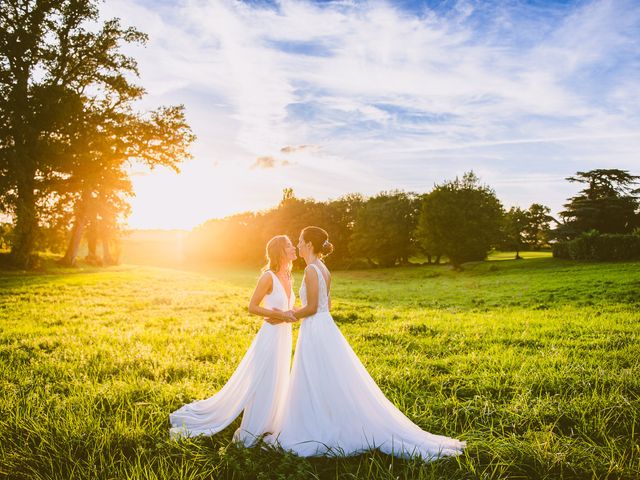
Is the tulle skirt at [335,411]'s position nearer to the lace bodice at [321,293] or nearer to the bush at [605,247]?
the lace bodice at [321,293]

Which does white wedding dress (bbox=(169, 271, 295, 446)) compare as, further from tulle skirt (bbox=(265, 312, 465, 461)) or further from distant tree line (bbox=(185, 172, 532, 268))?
distant tree line (bbox=(185, 172, 532, 268))

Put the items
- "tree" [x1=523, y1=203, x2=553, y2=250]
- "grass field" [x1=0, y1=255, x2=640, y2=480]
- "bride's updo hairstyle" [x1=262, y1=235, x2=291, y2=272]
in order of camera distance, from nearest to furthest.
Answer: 1. "grass field" [x1=0, y1=255, x2=640, y2=480]
2. "bride's updo hairstyle" [x1=262, y1=235, x2=291, y2=272]
3. "tree" [x1=523, y1=203, x2=553, y2=250]

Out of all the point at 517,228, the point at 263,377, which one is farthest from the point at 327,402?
the point at 517,228

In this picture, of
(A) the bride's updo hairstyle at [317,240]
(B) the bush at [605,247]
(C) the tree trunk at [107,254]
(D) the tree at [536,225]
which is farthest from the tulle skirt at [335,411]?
(D) the tree at [536,225]

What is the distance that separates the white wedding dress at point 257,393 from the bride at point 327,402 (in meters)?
0.25

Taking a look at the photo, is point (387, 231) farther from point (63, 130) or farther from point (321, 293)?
point (321, 293)

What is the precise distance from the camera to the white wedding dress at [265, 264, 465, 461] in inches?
183

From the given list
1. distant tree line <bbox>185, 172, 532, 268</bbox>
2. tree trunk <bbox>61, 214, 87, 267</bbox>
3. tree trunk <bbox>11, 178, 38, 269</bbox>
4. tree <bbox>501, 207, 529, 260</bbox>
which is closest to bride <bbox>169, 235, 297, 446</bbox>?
tree trunk <bbox>11, 178, 38, 269</bbox>

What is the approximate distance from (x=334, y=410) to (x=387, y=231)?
189 ft

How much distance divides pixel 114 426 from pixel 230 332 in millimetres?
6694

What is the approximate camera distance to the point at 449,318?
1442 centimetres

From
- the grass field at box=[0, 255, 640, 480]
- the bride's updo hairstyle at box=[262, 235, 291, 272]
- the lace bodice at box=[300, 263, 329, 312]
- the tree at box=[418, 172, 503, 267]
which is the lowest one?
the grass field at box=[0, 255, 640, 480]

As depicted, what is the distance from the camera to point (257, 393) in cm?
517

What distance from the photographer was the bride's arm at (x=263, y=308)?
5043 mm
